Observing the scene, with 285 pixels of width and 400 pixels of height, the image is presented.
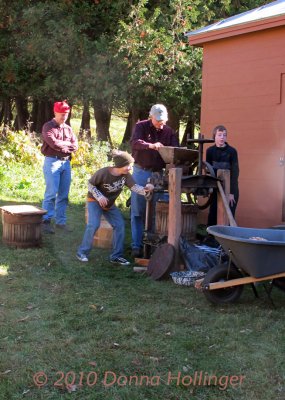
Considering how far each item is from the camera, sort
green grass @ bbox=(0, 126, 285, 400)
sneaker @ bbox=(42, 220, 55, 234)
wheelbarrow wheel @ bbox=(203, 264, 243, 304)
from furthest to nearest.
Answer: sneaker @ bbox=(42, 220, 55, 234) < wheelbarrow wheel @ bbox=(203, 264, 243, 304) < green grass @ bbox=(0, 126, 285, 400)

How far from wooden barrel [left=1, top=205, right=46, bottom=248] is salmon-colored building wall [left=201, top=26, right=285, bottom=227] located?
3.43 meters

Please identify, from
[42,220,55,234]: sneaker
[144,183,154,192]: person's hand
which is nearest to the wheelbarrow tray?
[144,183,154,192]: person's hand

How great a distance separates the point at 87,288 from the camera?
5.55 meters

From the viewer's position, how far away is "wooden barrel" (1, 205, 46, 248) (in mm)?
6961

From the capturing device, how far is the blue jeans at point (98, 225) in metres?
6.49

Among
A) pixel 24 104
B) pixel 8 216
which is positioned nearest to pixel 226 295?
pixel 8 216

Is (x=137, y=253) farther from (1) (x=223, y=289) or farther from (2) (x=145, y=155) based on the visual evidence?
(1) (x=223, y=289)

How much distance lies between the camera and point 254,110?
27.9 ft

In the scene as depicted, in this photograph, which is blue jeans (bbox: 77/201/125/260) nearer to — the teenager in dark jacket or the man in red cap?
the man in red cap

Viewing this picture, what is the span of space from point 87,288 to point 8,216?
6.71ft

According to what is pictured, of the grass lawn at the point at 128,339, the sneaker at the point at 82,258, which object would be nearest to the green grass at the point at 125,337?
the grass lawn at the point at 128,339

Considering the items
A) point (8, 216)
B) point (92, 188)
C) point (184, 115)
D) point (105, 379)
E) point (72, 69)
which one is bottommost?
point (105, 379)

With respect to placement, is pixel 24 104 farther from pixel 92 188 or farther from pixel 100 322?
pixel 100 322

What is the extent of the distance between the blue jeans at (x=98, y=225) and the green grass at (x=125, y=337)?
0.25 metres
